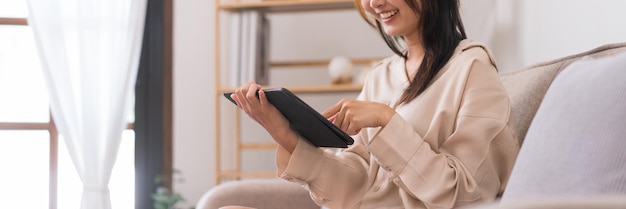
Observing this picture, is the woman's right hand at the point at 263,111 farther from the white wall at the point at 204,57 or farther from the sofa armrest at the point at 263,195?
the white wall at the point at 204,57

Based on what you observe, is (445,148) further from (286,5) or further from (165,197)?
(165,197)

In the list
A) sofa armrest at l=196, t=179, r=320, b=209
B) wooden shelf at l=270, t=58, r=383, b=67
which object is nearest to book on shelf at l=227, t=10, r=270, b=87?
wooden shelf at l=270, t=58, r=383, b=67

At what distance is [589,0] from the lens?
7.50ft

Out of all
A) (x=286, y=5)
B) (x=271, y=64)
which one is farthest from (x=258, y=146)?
(x=286, y=5)

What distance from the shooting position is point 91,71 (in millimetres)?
4055

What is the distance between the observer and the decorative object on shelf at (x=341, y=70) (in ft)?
13.0

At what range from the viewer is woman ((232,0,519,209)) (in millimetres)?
1861

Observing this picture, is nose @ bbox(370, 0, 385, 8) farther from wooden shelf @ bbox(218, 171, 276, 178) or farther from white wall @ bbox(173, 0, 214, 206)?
white wall @ bbox(173, 0, 214, 206)

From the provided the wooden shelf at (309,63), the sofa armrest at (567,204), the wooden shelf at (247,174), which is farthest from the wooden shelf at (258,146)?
the sofa armrest at (567,204)

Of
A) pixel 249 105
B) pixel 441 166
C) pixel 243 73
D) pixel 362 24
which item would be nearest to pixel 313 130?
pixel 249 105

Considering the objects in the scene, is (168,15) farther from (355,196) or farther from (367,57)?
(355,196)

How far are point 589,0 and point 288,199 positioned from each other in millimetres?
929

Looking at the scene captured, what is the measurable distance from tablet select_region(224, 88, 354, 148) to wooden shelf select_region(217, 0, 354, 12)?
6.41ft

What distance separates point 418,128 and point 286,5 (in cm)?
211
